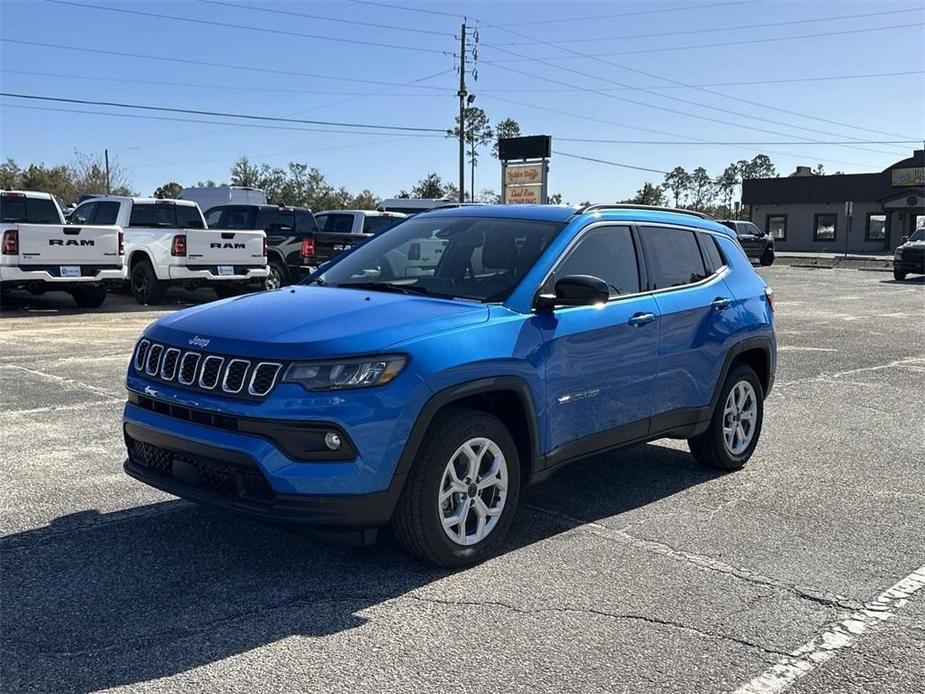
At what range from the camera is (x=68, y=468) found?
19.9 feet

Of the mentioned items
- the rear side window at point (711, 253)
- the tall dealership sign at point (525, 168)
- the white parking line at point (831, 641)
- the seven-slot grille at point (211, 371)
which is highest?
the tall dealership sign at point (525, 168)

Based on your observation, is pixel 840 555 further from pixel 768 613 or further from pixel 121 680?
pixel 121 680

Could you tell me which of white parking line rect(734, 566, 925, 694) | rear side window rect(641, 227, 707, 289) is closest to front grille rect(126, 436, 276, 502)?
white parking line rect(734, 566, 925, 694)

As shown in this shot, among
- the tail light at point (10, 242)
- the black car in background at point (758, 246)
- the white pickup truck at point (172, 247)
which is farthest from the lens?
the black car in background at point (758, 246)

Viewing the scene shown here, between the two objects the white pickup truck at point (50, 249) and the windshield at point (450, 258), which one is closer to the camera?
the windshield at point (450, 258)

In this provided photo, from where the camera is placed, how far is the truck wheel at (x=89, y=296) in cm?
1691

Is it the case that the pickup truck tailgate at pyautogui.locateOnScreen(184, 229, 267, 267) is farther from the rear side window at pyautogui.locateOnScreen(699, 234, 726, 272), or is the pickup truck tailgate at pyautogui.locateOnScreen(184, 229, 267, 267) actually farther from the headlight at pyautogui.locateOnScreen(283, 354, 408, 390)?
the headlight at pyautogui.locateOnScreen(283, 354, 408, 390)

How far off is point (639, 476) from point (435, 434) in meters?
2.48

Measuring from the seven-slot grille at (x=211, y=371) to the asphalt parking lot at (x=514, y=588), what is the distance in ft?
2.92

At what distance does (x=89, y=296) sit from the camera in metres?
17.3

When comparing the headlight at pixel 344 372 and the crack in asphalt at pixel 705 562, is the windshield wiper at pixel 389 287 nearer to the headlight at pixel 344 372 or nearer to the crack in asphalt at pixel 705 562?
the headlight at pixel 344 372

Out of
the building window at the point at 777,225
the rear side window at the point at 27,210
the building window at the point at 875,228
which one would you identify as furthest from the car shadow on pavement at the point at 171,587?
the building window at the point at 777,225

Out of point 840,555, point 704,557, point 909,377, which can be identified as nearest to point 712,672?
point 704,557

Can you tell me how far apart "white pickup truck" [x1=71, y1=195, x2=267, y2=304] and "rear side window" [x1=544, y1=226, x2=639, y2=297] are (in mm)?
13264
